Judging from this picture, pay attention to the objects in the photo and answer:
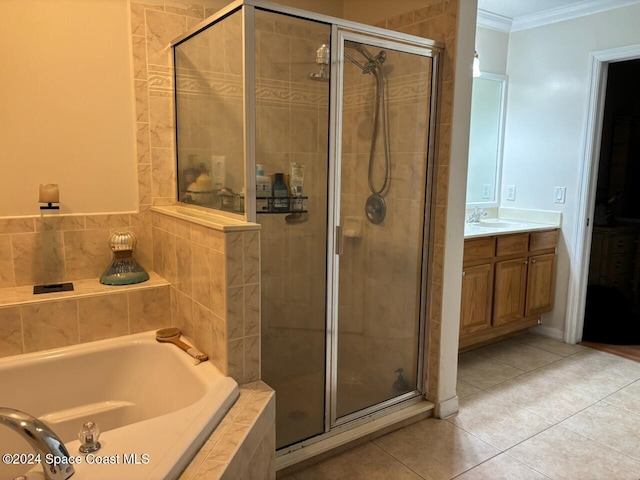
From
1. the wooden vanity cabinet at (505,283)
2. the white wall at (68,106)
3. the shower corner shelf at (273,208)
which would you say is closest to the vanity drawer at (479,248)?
the wooden vanity cabinet at (505,283)

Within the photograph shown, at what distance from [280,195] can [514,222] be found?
2442 mm

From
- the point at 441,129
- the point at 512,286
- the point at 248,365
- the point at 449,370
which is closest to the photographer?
the point at 248,365

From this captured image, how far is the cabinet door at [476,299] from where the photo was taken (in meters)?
3.09

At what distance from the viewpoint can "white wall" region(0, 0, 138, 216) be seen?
199cm

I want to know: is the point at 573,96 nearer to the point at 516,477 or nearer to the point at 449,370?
the point at 449,370

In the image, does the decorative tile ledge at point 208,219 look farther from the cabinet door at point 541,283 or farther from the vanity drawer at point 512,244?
the cabinet door at point 541,283

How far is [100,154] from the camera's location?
221 cm

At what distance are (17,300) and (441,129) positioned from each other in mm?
2065

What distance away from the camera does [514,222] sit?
3.80 meters

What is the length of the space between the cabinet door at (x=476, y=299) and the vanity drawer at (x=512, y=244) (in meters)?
0.16

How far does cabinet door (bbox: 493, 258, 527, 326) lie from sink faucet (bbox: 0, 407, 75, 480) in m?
2.86

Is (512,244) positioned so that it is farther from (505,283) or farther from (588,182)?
(588,182)

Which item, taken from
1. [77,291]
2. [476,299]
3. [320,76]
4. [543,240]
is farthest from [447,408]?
[77,291]

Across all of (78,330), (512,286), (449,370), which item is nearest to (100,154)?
(78,330)
